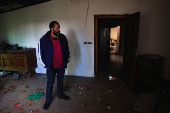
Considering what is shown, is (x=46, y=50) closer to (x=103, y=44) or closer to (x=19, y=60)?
(x=19, y=60)

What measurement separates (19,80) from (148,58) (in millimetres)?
4025

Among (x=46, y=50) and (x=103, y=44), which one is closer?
(x=46, y=50)

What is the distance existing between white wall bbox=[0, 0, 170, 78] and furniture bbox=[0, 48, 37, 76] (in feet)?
1.28

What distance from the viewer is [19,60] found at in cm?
388

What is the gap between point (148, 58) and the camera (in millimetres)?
3100

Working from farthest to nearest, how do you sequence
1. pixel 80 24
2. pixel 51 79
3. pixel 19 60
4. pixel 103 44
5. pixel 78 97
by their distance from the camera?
pixel 103 44 < pixel 19 60 < pixel 80 24 < pixel 78 97 < pixel 51 79

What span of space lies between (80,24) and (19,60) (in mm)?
2409

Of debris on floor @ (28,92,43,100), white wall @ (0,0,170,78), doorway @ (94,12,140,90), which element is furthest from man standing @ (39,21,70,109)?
doorway @ (94,12,140,90)

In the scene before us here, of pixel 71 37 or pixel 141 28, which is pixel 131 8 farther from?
pixel 71 37

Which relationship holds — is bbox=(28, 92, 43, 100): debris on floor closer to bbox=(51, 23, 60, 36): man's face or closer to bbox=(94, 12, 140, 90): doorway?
bbox=(51, 23, 60, 36): man's face

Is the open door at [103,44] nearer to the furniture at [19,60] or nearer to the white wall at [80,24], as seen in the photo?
the white wall at [80,24]

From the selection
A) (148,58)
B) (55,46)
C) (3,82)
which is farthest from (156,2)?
(3,82)

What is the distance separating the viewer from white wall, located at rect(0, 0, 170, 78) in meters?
3.20

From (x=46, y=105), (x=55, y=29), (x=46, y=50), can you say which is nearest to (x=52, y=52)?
(x=46, y=50)
